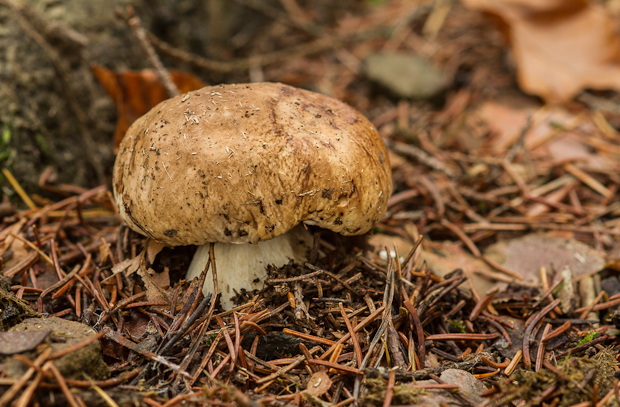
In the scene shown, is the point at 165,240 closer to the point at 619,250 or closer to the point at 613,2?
the point at 619,250

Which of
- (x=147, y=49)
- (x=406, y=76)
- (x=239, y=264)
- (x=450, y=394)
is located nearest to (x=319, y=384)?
(x=450, y=394)

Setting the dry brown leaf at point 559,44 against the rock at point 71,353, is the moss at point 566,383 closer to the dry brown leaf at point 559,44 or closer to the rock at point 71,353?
the rock at point 71,353

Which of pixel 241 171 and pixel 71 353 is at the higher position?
pixel 241 171

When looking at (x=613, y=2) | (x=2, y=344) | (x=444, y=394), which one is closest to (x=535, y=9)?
(x=613, y=2)

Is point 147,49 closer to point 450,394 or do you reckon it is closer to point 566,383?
point 450,394

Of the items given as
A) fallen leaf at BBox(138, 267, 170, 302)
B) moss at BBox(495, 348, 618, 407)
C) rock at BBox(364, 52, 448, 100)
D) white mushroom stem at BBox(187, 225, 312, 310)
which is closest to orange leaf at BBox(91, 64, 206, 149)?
fallen leaf at BBox(138, 267, 170, 302)

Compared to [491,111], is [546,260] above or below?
below

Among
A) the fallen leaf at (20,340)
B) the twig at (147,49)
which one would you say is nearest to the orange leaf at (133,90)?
the twig at (147,49)
